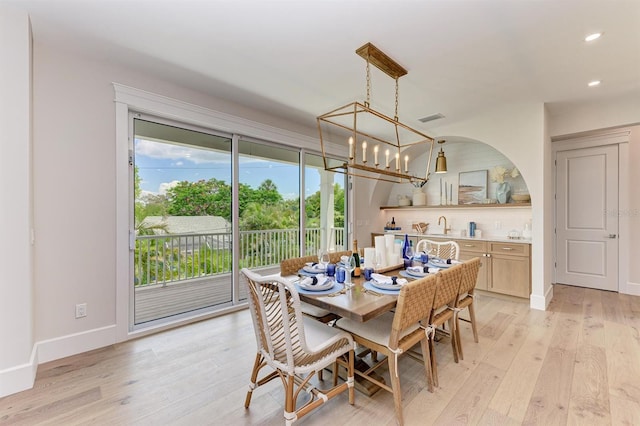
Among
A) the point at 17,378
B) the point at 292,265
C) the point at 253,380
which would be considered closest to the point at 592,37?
the point at 292,265

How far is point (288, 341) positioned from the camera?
153cm

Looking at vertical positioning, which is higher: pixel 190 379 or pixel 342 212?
pixel 342 212

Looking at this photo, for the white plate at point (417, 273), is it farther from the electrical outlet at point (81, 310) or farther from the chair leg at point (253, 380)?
the electrical outlet at point (81, 310)

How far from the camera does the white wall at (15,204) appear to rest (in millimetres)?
1963

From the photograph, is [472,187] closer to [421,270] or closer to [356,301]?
[421,270]

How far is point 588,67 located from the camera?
2.72 meters

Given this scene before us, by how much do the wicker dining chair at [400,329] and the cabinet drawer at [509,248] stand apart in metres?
2.73

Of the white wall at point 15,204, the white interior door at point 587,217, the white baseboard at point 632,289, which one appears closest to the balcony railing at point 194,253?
the white wall at point 15,204

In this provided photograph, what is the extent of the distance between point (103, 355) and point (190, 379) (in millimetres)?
975

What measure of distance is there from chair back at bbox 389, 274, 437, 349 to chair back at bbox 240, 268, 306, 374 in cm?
55

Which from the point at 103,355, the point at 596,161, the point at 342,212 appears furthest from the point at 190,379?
the point at 596,161

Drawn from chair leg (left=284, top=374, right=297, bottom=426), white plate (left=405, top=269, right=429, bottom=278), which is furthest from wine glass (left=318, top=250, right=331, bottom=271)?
chair leg (left=284, top=374, right=297, bottom=426)

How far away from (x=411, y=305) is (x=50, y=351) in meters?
2.96

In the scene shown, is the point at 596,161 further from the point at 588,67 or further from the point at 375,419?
the point at 375,419
